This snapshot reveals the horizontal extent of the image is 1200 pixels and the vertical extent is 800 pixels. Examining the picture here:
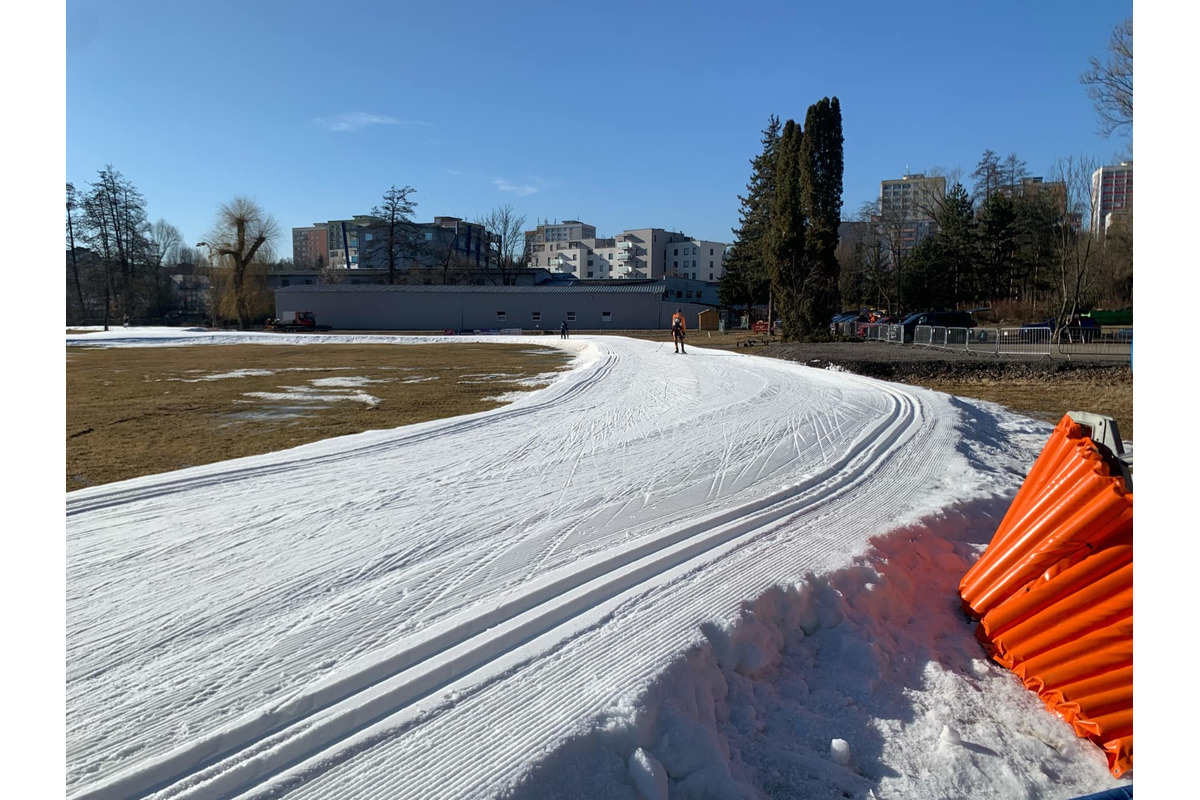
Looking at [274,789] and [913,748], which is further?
[913,748]

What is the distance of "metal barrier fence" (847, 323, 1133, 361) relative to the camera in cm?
2294

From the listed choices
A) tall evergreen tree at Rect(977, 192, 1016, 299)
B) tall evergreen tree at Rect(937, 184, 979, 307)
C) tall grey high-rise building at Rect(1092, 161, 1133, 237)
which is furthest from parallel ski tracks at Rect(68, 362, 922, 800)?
tall evergreen tree at Rect(937, 184, 979, 307)

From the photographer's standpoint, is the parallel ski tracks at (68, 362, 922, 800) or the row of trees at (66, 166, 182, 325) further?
the row of trees at (66, 166, 182, 325)

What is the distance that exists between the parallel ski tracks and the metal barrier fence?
64.7 feet

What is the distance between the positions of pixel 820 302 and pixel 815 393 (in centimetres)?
1844

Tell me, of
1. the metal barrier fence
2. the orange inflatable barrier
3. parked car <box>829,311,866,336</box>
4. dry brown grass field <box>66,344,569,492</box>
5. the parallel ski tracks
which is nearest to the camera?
the parallel ski tracks

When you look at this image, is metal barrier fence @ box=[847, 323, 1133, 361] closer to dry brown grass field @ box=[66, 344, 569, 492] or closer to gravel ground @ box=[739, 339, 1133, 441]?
gravel ground @ box=[739, 339, 1133, 441]

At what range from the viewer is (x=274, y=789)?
2281 mm

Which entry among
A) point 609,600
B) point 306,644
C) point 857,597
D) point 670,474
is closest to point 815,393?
point 670,474

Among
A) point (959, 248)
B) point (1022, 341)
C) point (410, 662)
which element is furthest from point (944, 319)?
point (410, 662)

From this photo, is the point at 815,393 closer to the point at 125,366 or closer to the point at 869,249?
the point at 125,366

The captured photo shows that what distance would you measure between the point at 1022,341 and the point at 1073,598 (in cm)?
2531

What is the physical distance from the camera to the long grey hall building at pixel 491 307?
Answer: 56094 mm

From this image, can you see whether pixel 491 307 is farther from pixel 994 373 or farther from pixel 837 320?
pixel 994 373
